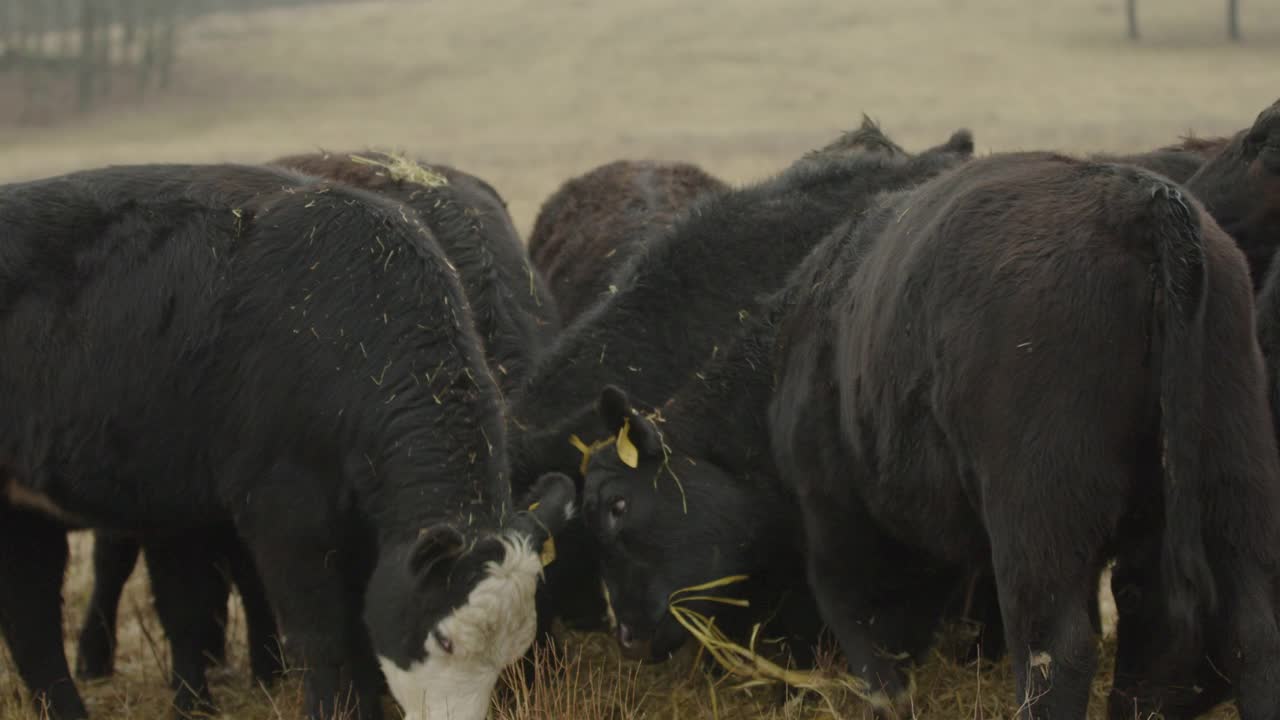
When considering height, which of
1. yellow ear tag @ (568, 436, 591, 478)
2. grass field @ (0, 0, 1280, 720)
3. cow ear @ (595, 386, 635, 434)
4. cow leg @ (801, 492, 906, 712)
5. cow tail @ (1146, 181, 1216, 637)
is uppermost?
cow tail @ (1146, 181, 1216, 637)

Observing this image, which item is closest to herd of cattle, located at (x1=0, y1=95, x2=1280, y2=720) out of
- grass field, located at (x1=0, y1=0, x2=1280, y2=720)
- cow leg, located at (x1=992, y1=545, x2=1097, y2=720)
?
cow leg, located at (x1=992, y1=545, x2=1097, y2=720)

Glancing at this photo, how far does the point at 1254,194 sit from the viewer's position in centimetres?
563

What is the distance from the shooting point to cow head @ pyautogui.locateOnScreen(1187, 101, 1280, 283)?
5.61m

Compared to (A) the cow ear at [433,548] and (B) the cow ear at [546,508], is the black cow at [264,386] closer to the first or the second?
(B) the cow ear at [546,508]

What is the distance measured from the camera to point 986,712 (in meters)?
5.27

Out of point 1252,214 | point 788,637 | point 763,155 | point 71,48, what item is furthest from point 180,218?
point 71,48

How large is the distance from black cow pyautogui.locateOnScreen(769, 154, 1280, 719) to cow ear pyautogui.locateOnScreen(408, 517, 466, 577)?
4.75ft

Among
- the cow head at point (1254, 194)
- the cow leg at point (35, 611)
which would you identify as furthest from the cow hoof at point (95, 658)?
the cow head at point (1254, 194)

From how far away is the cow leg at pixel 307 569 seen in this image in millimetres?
5285

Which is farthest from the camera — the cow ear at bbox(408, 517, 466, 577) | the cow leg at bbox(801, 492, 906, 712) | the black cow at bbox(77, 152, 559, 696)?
the black cow at bbox(77, 152, 559, 696)

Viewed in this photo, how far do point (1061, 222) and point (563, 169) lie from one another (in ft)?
93.4

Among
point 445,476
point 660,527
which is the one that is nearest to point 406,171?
point 660,527

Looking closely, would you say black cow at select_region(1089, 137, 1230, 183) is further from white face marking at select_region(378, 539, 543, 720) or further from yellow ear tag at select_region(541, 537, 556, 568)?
white face marking at select_region(378, 539, 543, 720)

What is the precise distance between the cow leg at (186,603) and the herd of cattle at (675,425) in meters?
0.02
